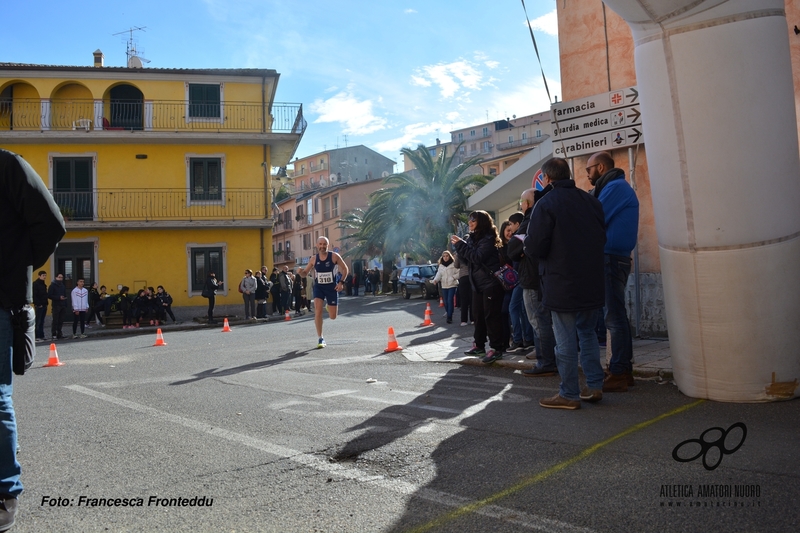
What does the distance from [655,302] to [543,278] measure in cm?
412

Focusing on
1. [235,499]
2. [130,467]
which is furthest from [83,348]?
[235,499]

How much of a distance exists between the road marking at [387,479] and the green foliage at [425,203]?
34.1 m

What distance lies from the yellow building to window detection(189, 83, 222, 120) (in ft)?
0.20

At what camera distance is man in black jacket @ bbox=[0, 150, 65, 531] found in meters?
3.27

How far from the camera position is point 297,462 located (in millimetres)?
4340

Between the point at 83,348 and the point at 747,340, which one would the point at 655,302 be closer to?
the point at 747,340

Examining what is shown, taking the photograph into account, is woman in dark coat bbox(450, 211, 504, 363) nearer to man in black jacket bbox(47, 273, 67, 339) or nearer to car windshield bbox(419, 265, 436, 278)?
man in black jacket bbox(47, 273, 67, 339)

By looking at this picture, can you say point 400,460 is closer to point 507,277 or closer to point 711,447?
point 711,447

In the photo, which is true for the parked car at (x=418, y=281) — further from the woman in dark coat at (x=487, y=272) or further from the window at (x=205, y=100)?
the woman in dark coat at (x=487, y=272)

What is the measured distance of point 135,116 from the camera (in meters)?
30.4

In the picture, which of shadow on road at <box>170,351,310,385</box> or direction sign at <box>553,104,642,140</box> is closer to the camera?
shadow on road at <box>170,351,310,385</box>

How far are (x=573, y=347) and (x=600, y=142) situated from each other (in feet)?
15.1

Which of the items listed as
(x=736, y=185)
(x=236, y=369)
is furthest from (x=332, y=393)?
(x=736, y=185)

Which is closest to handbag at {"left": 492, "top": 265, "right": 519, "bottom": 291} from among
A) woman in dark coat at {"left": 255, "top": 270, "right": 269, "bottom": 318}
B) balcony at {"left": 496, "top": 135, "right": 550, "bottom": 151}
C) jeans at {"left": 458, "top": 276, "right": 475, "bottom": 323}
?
jeans at {"left": 458, "top": 276, "right": 475, "bottom": 323}
